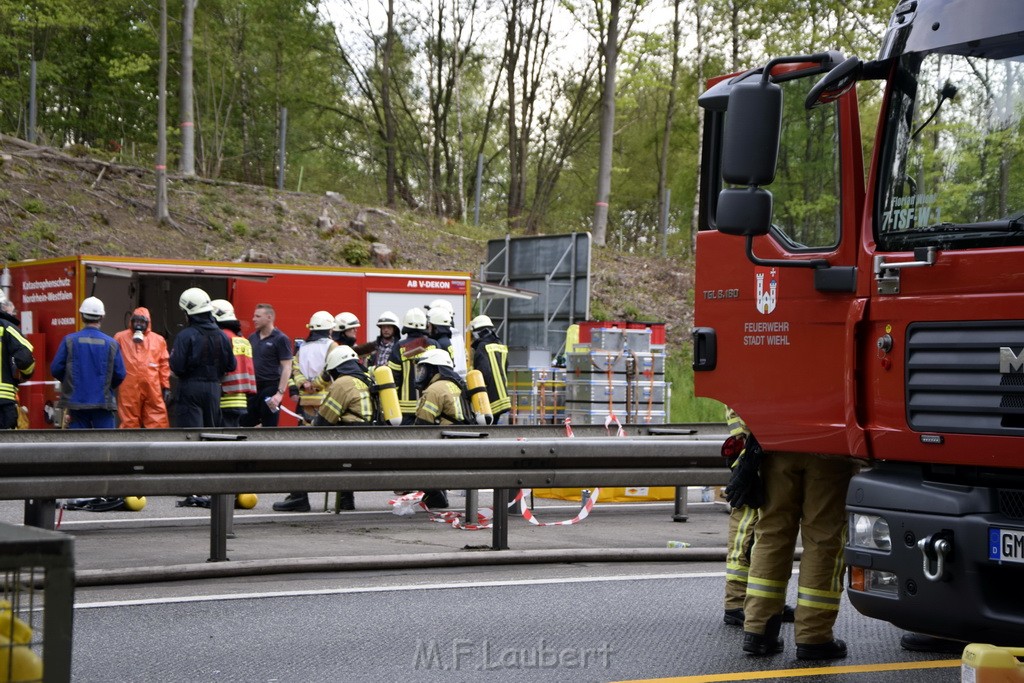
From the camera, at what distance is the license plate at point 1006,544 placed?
4559mm

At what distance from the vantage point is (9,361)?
11.6 meters

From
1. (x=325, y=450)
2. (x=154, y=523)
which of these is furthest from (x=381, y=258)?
(x=325, y=450)

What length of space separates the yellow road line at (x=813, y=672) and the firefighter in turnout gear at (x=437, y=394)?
6180 millimetres

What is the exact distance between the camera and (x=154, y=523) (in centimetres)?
1072

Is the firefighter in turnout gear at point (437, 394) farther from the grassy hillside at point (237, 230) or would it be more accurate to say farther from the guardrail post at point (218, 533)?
the grassy hillside at point (237, 230)

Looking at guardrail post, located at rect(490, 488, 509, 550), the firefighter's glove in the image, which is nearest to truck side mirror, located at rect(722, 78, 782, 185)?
the firefighter's glove

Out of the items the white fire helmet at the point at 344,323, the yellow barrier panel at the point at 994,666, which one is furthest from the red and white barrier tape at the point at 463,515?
the yellow barrier panel at the point at 994,666

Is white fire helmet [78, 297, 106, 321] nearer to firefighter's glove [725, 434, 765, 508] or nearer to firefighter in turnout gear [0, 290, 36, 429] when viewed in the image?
firefighter in turnout gear [0, 290, 36, 429]

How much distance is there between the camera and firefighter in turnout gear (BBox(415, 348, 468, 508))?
38.7 ft

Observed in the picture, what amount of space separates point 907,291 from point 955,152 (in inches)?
24.4

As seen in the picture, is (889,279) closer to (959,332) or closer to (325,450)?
(959,332)

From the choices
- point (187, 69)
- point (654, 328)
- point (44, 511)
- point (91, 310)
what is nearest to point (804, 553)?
point (44, 511)

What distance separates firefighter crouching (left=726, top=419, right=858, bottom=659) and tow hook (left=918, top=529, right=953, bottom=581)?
115cm

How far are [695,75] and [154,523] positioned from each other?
31.2 m
